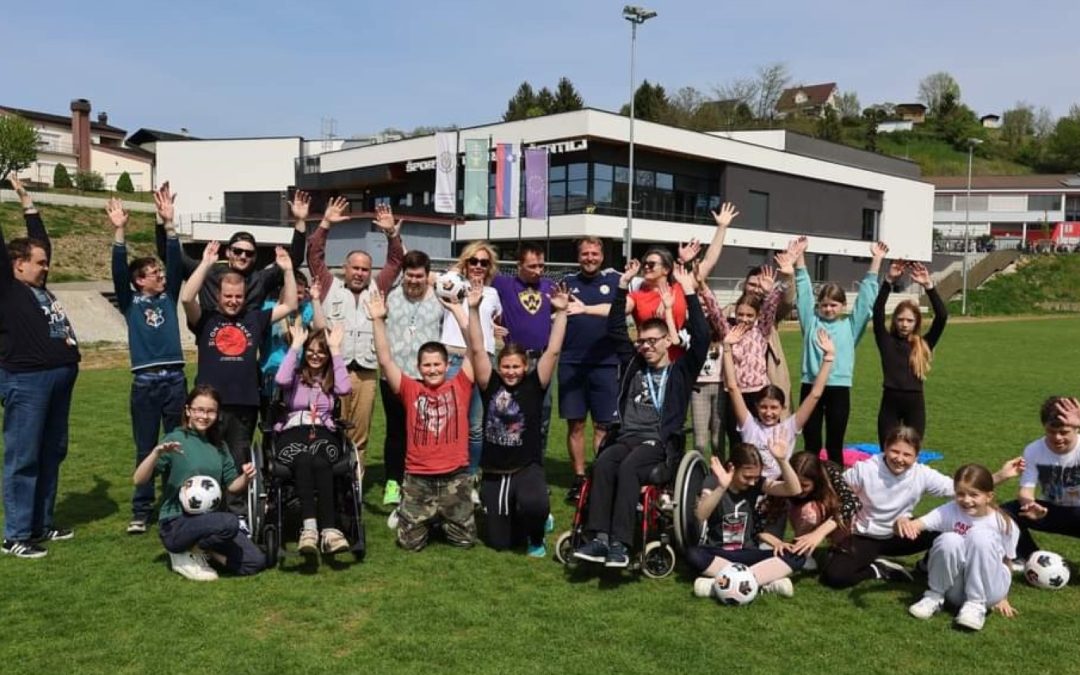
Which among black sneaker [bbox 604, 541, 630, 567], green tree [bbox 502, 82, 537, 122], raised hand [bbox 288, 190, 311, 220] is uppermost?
green tree [bbox 502, 82, 537, 122]

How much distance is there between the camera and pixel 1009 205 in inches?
3169

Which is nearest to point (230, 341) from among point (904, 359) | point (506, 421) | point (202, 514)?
point (202, 514)

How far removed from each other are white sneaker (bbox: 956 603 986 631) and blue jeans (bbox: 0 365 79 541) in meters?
5.45

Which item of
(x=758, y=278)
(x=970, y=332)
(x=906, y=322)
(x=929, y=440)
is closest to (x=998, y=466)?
(x=929, y=440)

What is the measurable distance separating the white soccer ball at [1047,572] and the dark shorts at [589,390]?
9.69ft

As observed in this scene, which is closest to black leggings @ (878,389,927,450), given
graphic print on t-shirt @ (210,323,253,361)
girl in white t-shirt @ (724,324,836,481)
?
girl in white t-shirt @ (724,324,836,481)

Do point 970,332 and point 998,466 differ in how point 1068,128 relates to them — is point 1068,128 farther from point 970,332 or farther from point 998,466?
point 998,466

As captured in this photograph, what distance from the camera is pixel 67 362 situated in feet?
17.3

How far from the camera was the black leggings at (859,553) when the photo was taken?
185 inches

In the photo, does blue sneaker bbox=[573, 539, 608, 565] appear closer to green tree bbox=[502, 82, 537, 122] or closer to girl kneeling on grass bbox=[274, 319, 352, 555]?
girl kneeling on grass bbox=[274, 319, 352, 555]

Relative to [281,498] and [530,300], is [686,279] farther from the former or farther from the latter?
[281,498]

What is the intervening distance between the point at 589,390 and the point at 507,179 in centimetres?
2618

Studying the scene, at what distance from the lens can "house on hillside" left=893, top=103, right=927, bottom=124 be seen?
112 meters

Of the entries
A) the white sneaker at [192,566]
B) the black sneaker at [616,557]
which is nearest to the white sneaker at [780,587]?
the black sneaker at [616,557]
